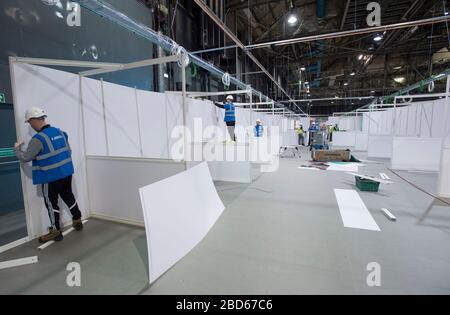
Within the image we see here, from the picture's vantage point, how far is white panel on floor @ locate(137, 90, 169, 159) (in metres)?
4.13

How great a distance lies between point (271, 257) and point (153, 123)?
11.2ft

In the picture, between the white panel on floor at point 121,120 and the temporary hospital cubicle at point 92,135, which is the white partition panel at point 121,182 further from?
the white panel on floor at point 121,120

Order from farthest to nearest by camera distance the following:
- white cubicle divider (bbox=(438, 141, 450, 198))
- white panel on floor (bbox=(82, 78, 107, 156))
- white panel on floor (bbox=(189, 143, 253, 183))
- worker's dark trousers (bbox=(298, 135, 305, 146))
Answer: worker's dark trousers (bbox=(298, 135, 305, 146)) → white panel on floor (bbox=(189, 143, 253, 183)) → white cubicle divider (bbox=(438, 141, 450, 198)) → white panel on floor (bbox=(82, 78, 107, 156))

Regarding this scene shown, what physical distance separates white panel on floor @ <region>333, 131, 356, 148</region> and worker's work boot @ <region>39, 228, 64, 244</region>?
47.7 feet

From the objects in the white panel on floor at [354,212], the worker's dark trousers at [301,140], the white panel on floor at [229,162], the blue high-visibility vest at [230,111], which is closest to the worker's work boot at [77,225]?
the white panel on floor at [229,162]

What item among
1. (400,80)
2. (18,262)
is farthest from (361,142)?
(18,262)

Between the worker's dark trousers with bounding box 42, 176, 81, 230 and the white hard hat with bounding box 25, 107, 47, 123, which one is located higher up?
the white hard hat with bounding box 25, 107, 47, 123

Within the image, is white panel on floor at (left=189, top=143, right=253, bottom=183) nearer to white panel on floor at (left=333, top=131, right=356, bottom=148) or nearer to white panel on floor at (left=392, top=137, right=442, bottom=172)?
white panel on floor at (left=392, top=137, right=442, bottom=172)

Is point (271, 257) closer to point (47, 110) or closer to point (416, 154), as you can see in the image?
point (47, 110)

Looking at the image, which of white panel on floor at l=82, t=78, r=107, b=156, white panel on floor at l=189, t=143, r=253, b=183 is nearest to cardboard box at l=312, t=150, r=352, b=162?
white panel on floor at l=189, t=143, r=253, b=183

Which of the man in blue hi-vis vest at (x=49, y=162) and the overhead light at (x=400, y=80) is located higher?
the overhead light at (x=400, y=80)

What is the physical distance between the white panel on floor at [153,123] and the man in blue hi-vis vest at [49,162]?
1.57m

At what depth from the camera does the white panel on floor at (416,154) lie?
6110 mm
